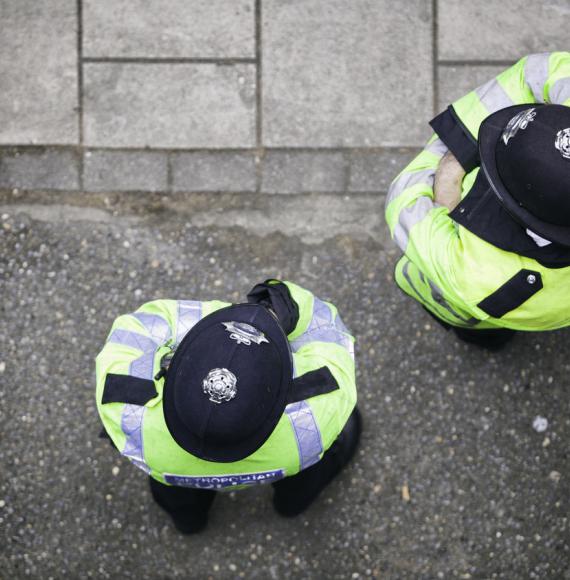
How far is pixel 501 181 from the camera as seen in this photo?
234 cm

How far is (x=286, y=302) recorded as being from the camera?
2686 millimetres

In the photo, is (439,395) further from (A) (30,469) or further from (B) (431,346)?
(A) (30,469)

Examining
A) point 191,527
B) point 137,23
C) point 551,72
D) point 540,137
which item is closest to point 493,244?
point 540,137

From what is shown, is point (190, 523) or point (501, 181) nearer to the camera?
point (501, 181)

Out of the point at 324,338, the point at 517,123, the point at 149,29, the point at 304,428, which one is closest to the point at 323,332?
the point at 324,338

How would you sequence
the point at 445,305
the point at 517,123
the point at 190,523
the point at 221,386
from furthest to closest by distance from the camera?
the point at 190,523 < the point at 445,305 < the point at 517,123 < the point at 221,386

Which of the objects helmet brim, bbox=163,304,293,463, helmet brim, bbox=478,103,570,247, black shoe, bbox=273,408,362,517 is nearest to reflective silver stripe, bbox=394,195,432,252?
helmet brim, bbox=478,103,570,247

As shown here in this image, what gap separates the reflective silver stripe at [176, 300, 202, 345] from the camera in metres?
2.74

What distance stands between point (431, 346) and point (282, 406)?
166cm

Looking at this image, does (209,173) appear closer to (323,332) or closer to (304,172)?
(304,172)

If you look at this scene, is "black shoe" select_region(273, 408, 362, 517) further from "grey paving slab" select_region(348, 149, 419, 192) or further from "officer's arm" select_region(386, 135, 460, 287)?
"grey paving slab" select_region(348, 149, 419, 192)

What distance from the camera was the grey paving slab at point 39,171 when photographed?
3.79 meters

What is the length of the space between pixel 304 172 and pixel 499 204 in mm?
1556

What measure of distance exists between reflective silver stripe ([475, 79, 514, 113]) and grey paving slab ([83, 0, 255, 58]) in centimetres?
169
